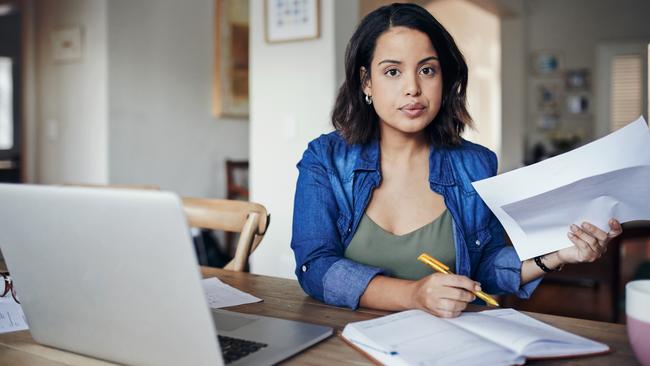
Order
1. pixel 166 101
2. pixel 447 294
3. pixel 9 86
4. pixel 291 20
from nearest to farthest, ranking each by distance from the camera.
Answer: pixel 447 294 < pixel 291 20 < pixel 166 101 < pixel 9 86

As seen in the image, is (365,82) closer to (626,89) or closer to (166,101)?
(166,101)

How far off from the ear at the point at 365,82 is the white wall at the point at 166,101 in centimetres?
283

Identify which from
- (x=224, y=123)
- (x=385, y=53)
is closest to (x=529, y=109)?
(x=224, y=123)

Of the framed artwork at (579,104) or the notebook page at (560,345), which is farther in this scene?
the framed artwork at (579,104)

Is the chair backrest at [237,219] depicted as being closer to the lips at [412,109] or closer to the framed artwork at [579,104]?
the lips at [412,109]

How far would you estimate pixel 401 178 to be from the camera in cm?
139

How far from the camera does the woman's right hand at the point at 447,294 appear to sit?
0.92 m

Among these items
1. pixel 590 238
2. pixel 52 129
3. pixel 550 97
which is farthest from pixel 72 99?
pixel 550 97

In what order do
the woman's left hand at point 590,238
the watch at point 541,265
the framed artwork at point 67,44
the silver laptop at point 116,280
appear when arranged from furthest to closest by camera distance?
the framed artwork at point 67,44 < the watch at point 541,265 < the woman's left hand at point 590,238 < the silver laptop at point 116,280

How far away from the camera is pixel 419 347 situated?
79 cm

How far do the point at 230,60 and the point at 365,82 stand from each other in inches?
131

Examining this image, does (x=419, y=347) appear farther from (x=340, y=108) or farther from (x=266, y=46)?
(x=266, y=46)

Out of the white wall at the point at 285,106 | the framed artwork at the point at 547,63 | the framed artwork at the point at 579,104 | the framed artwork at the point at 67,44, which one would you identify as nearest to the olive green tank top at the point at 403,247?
the white wall at the point at 285,106

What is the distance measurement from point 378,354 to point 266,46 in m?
2.61
